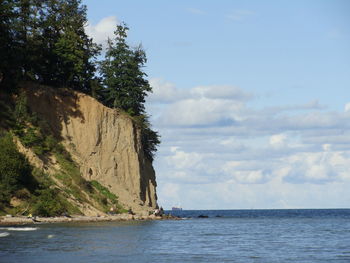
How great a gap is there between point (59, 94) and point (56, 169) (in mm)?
10848

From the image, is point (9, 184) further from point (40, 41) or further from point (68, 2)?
point (68, 2)

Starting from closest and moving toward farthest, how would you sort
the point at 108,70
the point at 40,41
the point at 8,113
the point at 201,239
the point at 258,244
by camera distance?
the point at 258,244
the point at 201,239
the point at 8,113
the point at 40,41
the point at 108,70

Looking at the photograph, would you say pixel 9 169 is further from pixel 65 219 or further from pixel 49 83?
pixel 49 83

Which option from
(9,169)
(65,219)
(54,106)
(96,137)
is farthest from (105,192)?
(9,169)

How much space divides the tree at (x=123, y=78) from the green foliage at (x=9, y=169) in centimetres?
2572

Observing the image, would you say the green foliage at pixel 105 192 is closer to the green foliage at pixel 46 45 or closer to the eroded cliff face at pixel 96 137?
the eroded cliff face at pixel 96 137

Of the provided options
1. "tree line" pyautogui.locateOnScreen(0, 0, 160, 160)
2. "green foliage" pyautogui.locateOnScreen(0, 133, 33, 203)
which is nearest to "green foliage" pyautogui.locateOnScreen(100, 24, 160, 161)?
"tree line" pyautogui.locateOnScreen(0, 0, 160, 160)

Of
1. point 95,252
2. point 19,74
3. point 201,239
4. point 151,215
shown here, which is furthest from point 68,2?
point 95,252

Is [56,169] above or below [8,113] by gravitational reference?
below

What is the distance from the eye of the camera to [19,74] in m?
75.0

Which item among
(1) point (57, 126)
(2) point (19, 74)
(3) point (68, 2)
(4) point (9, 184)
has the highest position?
(3) point (68, 2)

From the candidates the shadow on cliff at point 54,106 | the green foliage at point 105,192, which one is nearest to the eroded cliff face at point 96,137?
the shadow on cliff at point 54,106

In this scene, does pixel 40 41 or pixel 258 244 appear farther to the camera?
pixel 40 41

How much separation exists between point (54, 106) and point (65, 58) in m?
5.75
